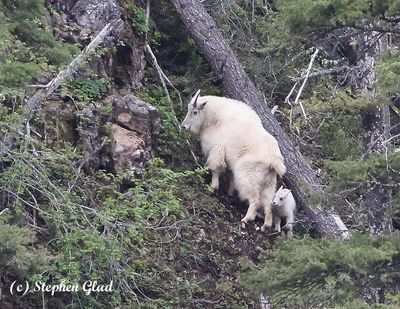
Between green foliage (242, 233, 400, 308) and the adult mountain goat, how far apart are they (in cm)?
356

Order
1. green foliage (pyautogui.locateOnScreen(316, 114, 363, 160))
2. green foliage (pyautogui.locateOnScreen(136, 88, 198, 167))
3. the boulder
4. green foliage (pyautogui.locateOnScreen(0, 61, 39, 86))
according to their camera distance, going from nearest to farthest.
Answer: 1. green foliage (pyautogui.locateOnScreen(0, 61, 39, 86))
2. the boulder
3. green foliage (pyautogui.locateOnScreen(136, 88, 198, 167))
4. green foliage (pyautogui.locateOnScreen(316, 114, 363, 160))

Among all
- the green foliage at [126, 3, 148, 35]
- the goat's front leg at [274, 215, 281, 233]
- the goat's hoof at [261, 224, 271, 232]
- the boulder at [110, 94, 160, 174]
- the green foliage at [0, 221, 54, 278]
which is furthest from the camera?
the green foliage at [126, 3, 148, 35]

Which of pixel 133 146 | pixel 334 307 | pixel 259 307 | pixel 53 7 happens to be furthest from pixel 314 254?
pixel 53 7

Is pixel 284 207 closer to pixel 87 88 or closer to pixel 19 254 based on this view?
pixel 87 88

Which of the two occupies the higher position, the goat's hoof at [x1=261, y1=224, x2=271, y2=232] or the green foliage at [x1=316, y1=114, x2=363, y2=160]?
the goat's hoof at [x1=261, y1=224, x2=271, y2=232]

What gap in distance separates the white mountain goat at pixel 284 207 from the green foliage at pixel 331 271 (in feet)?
11.4

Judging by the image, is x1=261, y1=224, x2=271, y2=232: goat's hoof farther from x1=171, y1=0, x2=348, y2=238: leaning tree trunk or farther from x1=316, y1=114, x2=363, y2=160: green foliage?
x1=316, y1=114, x2=363, y2=160: green foliage

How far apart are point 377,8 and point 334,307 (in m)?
2.66

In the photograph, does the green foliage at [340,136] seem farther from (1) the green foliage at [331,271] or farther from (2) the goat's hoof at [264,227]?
(1) the green foliage at [331,271]

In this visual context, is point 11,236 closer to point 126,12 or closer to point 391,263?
point 391,263

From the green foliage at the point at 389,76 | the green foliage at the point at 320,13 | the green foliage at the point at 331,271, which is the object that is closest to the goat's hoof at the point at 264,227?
the green foliage at the point at 331,271

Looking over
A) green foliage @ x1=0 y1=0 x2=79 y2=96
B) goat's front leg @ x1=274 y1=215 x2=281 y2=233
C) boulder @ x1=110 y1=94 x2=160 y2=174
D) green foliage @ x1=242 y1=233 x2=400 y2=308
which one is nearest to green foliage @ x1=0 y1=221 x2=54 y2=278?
green foliage @ x1=242 y1=233 x2=400 y2=308

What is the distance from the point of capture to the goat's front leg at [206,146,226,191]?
12.0 meters

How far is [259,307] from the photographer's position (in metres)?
10.5
